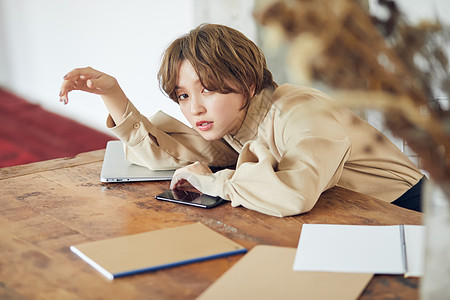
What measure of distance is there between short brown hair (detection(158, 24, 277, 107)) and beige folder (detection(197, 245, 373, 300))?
0.64m

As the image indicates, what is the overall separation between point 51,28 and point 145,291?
4.40 metres

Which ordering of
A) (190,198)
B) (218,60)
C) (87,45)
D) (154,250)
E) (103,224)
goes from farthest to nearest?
(87,45), (218,60), (190,198), (103,224), (154,250)

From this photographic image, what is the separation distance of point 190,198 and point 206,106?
30 centimetres

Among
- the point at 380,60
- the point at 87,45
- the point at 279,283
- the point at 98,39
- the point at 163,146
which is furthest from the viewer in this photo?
the point at 87,45

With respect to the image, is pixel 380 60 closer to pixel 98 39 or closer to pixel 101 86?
pixel 101 86

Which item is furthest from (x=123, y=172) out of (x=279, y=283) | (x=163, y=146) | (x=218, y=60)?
(x=279, y=283)

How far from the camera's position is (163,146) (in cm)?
168

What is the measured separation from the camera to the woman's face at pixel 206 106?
1547 millimetres

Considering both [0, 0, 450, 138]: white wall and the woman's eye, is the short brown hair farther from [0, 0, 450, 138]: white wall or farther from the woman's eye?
[0, 0, 450, 138]: white wall

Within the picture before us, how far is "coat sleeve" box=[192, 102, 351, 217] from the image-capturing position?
124cm

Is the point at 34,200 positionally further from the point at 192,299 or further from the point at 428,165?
the point at 428,165

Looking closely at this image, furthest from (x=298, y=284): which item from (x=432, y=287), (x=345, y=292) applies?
(x=432, y=287)

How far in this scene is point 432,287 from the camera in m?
0.76

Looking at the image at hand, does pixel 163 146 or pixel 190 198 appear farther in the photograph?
pixel 163 146
